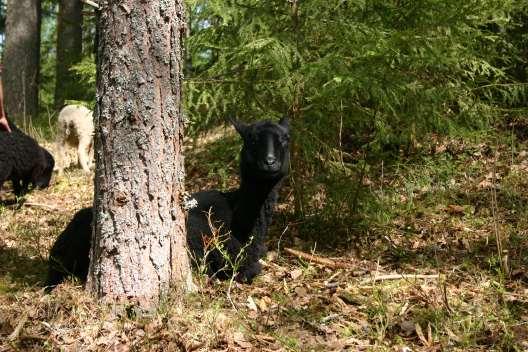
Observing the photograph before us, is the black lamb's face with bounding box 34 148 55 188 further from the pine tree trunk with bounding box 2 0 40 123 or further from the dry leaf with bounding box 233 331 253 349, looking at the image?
the dry leaf with bounding box 233 331 253 349

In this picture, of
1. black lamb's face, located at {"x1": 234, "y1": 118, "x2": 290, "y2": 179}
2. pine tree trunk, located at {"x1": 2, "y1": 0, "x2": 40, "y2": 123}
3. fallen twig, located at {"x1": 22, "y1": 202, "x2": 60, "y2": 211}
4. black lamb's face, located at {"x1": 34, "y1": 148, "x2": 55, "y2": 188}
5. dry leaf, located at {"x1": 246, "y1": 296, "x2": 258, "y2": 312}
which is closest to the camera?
dry leaf, located at {"x1": 246, "y1": 296, "x2": 258, "y2": 312}

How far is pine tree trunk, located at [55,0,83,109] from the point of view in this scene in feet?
53.0

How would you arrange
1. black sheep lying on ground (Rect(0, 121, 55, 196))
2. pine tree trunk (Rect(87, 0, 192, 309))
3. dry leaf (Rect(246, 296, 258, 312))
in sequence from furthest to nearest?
black sheep lying on ground (Rect(0, 121, 55, 196)), dry leaf (Rect(246, 296, 258, 312)), pine tree trunk (Rect(87, 0, 192, 309))

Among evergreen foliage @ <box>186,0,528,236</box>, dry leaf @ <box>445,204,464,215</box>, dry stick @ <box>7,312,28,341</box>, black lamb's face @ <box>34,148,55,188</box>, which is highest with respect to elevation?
evergreen foliage @ <box>186,0,528,236</box>

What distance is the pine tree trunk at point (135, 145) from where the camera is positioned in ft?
13.3

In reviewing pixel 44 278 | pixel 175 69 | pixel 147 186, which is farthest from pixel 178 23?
pixel 44 278

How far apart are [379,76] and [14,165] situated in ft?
20.1

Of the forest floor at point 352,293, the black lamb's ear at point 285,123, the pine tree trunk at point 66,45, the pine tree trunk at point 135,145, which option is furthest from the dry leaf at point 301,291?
the pine tree trunk at point 66,45

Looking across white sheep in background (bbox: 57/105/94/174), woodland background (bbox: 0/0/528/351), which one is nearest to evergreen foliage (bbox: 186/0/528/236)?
woodland background (bbox: 0/0/528/351)

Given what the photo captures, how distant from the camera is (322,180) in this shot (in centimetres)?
663

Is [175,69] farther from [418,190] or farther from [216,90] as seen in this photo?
[418,190]

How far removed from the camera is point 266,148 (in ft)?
17.3

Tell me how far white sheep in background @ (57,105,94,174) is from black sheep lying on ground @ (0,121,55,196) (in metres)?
1.25

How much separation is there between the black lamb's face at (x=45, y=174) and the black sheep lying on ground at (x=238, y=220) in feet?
15.5
